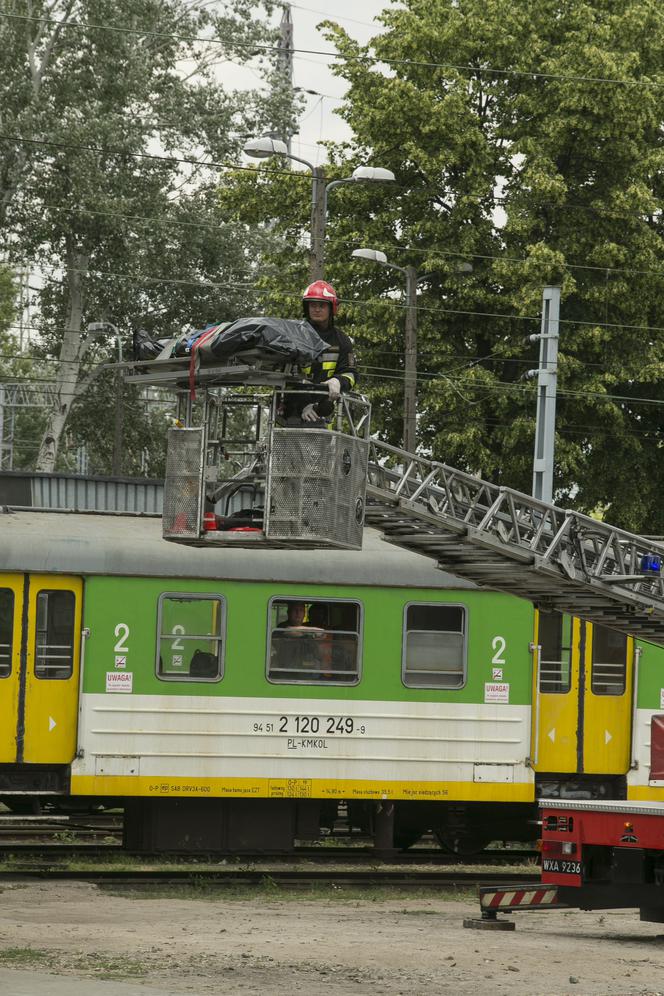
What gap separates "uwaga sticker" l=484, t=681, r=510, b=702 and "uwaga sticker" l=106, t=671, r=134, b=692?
349cm

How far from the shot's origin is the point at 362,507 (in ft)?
40.1

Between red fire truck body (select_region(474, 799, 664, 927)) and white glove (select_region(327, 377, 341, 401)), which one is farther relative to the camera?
red fire truck body (select_region(474, 799, 664, 927))

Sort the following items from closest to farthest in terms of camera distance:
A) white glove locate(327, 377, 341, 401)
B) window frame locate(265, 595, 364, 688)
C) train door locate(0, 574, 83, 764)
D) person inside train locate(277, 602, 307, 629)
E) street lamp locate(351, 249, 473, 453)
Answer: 1. white glove locate(327, 377, 341, 401)
2. train door locate(0, 574, 83, 764)
3. window frame locate(265, 595, 364, 688)
4. person inside train locate(277, 602, 307, 629)
5. street lamp locate(351, 249, 473, 453)

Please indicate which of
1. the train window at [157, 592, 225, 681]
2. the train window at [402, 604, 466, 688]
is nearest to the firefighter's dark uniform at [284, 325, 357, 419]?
the train window at [157, 592, 225, 681]

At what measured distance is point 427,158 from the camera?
3350cm

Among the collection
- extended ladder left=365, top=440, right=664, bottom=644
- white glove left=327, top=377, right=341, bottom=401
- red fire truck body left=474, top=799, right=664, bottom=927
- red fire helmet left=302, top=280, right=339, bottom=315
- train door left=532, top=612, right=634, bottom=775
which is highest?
red fire helmet left=302, top=280, right=339, bottom=315

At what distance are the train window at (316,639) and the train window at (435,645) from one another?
552 mm

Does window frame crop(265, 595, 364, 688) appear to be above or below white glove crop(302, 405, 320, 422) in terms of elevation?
below

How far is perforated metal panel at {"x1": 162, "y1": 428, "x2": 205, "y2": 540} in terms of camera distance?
39.6ft

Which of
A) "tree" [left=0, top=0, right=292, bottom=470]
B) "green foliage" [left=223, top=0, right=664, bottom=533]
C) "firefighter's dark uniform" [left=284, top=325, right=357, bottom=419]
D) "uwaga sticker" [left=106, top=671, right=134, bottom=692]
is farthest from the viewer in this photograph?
"tree" [left=0, top=0, right=292, bottom=470]

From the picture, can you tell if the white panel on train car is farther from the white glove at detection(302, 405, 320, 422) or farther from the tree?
the tree

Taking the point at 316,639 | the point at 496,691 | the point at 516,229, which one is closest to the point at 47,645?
the point at 316,639

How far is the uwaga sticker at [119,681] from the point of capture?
16.5 m

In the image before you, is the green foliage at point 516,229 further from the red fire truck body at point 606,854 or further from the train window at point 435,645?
the red fire truck body at point 606,854
